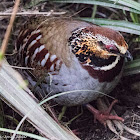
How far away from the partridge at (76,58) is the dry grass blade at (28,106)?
37cm

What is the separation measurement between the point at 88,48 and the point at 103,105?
1016 mm

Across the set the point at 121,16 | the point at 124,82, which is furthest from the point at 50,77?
the point at 121,16

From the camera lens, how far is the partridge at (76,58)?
8.27 ft

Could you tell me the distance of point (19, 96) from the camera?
7.39 feet

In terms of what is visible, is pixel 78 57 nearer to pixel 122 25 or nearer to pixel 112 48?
pixel 112 48

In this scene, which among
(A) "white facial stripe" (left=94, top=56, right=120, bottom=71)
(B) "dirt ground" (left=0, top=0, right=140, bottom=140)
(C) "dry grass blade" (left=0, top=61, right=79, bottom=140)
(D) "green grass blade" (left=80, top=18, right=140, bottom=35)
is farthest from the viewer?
(D) "green grass blade" (left=80, top=18, right=140, bottom=35)

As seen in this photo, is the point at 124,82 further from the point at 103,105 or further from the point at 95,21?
the point at 95,21

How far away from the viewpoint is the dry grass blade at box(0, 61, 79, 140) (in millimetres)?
2180

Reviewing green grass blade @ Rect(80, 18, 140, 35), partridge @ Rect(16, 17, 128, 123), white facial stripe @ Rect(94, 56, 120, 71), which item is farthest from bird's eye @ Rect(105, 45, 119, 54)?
green grass blade @ Rect(80, 18, 140, 35)

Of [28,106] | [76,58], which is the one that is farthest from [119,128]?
[28,106]

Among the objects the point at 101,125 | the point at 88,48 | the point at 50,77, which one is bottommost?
the point at 101,125

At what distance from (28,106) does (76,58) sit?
70 centimetres

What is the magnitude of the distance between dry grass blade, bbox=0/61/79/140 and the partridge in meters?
0.37

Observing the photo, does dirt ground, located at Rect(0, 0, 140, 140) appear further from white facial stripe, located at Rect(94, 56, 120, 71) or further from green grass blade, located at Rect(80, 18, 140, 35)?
white facial stripe, located at Rect(94, 56, 120, 71)
